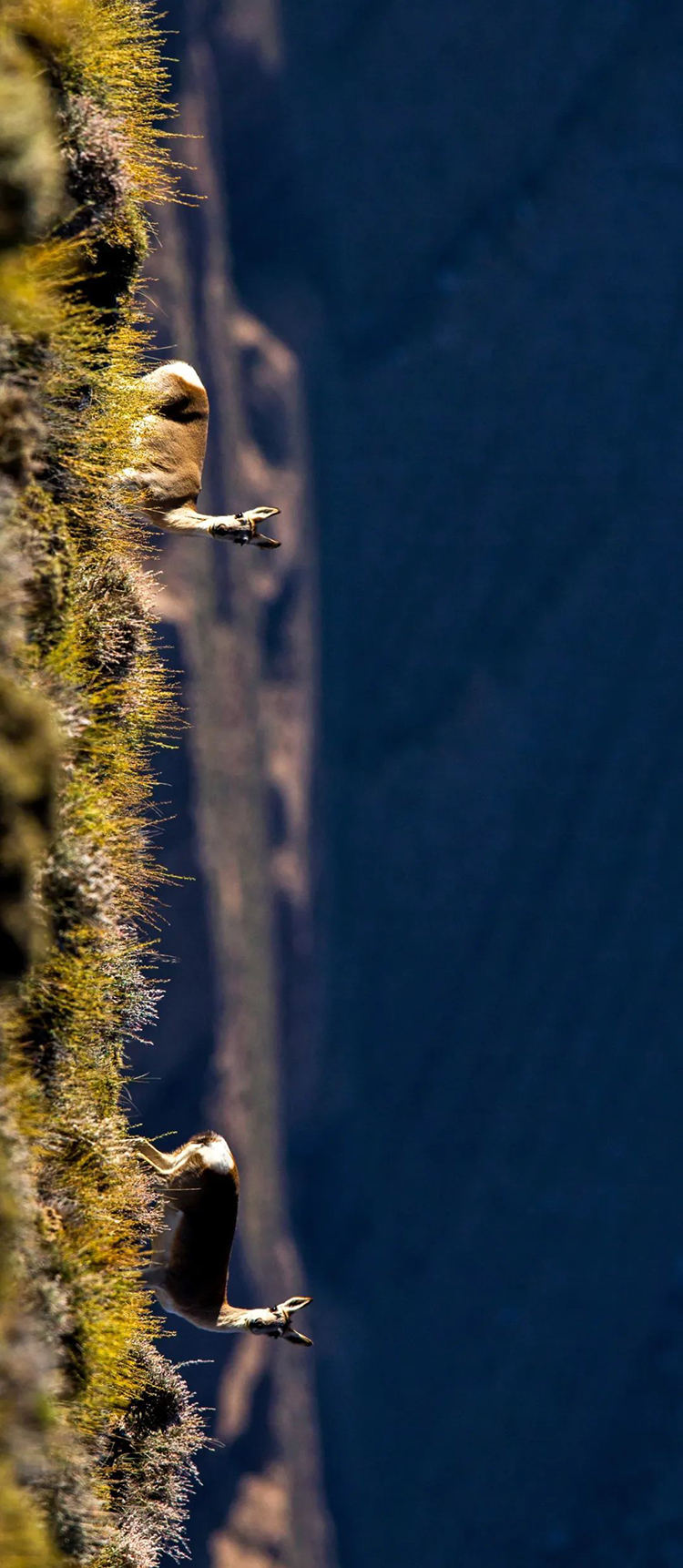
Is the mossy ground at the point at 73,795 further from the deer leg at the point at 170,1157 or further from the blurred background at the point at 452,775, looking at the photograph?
the blurred background at the point at 452,775

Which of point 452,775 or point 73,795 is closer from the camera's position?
point 73,795

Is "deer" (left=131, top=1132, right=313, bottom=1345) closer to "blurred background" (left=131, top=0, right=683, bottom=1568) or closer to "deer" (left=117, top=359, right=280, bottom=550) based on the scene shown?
"deer" (left=117, top=359, right=280, bottom=550)

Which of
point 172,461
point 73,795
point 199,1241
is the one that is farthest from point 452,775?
point 73,795

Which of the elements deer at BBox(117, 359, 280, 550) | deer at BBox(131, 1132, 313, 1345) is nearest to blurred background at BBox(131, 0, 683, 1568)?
deer at BBox(117, 359, 280, 550)

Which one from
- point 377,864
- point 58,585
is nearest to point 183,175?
point 377,864

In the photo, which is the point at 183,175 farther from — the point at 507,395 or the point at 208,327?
the point at 507,395

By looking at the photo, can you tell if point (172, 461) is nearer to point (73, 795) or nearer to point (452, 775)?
point (73, 795)
